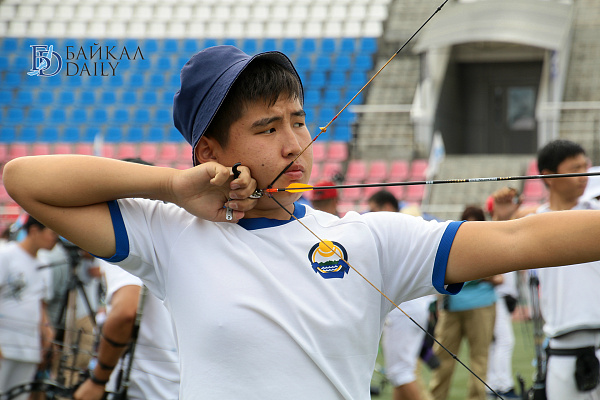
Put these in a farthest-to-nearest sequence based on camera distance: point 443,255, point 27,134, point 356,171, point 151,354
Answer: point 27,134, point 356,171, point 151,354, point 443,255

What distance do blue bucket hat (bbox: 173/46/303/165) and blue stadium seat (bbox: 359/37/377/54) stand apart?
1218 centimetres

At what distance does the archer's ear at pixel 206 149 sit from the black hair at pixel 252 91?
27 millimetres

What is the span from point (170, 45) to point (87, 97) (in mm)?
1703

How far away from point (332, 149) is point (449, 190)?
205 centimetres

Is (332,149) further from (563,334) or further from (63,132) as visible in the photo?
(563,334)

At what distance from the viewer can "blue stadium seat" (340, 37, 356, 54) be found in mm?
13383

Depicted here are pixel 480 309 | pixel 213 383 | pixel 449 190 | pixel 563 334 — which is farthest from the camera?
pixel 449 190

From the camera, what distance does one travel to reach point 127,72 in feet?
40.8

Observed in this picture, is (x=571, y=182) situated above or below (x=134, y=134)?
above

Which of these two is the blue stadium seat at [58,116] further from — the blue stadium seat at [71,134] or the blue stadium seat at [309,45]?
the blue stadium seat at [309,45]

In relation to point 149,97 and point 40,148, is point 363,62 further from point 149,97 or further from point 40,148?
point 40,148

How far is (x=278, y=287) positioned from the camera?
1.30m

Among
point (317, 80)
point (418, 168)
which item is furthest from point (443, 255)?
point (317, 80)

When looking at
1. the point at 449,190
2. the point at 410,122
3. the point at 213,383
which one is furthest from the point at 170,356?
the point at 410,122
